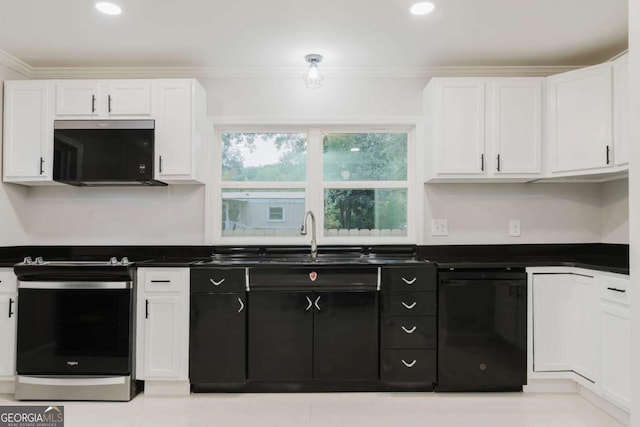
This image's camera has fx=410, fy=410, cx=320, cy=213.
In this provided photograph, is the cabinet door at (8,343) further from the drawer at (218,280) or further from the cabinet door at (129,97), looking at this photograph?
the cabinet door at (129,97)

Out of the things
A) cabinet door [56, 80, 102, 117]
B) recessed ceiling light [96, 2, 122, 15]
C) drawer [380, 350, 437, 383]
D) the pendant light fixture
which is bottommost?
drawer [380, 350, 437, 383]

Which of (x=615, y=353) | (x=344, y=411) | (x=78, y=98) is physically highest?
(x=78, y=98)

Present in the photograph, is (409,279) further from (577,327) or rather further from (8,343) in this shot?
(8,343)

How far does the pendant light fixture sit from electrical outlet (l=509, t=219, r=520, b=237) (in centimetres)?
195

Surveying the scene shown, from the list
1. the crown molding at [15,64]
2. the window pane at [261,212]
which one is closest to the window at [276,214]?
the window pane at [261,212]

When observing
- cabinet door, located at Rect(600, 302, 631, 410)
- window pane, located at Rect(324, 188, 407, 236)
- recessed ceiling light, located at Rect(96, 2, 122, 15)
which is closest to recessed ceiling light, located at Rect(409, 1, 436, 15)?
window pane, located at Rect(324, 188, 407, 236)

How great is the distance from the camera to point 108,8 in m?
2.49

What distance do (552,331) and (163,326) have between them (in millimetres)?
2720

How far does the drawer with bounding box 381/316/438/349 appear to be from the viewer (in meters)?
2.87

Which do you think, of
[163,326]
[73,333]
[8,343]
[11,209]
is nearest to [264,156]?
[163,326]

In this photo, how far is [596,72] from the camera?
2863 millimetres

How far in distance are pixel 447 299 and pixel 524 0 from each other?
6.34 ft

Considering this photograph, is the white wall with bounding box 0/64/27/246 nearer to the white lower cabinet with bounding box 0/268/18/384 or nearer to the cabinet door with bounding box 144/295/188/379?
the white lower cabinet with bounding box 0/268/18/384

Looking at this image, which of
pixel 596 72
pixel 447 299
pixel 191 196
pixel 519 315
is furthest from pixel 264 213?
pixel 596 72
